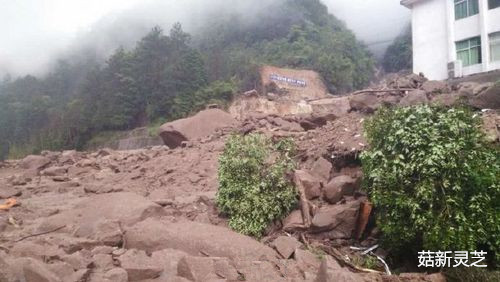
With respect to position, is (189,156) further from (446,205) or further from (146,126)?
(146,126)

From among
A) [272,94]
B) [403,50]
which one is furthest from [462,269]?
[403,50]

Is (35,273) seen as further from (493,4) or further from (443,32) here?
(443,32)

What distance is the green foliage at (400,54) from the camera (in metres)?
36.5

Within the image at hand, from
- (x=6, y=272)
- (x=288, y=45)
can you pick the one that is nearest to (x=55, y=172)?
(x=6, y=272)

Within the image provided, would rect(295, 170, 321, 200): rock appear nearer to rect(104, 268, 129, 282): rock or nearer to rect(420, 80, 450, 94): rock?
rect(104, 268, 129, 282): rock

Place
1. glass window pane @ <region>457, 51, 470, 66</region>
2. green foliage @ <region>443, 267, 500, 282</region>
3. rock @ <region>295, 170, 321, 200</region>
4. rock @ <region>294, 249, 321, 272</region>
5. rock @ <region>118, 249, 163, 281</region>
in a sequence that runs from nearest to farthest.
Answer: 1. rock @ <region>118, 249, 163, 281</region>
2. green foliage @ <region>443, 267, 500, 282</region>
3. rock @ <region>294, 249, 321, 272</region>
4. rock @ <region>295, 170, 321, 200</region>
5. glass window pane @ <region>457, 51, 470, 66</region>

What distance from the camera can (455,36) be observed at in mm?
18891

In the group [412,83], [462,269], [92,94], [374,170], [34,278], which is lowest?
[462,269]

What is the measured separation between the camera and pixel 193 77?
94.0 ft

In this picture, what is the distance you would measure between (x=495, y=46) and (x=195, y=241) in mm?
17038

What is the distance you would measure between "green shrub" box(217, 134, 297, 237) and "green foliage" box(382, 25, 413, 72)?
31671 mm

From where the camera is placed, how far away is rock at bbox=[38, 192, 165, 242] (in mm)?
6191

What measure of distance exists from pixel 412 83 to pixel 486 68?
7145 mm

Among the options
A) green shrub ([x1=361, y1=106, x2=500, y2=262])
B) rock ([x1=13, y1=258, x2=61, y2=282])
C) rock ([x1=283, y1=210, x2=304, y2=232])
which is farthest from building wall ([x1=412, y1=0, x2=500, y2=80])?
rock ([x1=13, y1=258, x2=61, y2=282])
